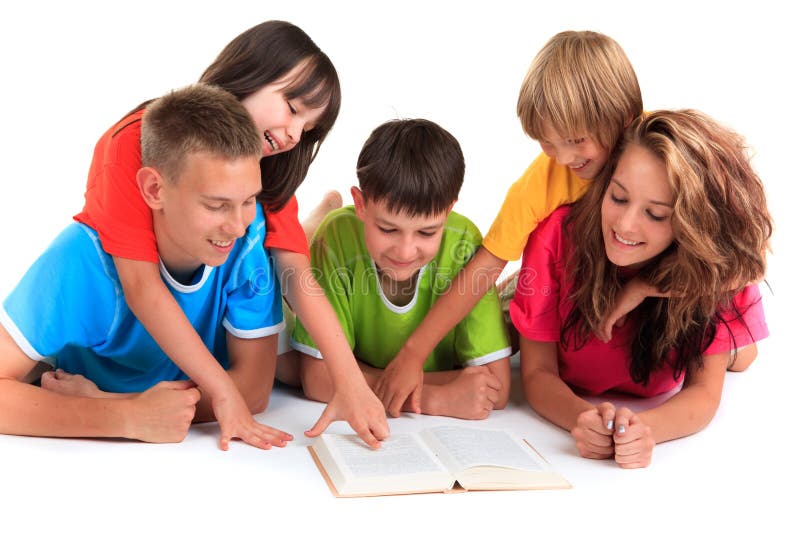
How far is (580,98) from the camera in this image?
238cm

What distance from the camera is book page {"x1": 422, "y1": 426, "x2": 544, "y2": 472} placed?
219 cm

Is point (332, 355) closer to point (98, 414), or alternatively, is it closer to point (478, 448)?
point (478, 448)

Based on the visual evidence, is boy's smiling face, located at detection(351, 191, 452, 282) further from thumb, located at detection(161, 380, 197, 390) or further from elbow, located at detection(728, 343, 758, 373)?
elbow, located at detection(728, 343, 758, 373)

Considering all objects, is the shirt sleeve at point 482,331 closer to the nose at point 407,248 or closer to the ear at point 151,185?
the nose at point 407,248

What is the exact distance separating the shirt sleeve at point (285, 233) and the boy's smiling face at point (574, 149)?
678mm

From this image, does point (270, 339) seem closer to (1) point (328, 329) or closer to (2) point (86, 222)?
(1) point (328, 329)

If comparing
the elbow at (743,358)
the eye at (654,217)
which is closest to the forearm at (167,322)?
the eye at (654,217)

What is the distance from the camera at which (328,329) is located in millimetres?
2467

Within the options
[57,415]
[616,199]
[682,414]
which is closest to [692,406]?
[682,414]

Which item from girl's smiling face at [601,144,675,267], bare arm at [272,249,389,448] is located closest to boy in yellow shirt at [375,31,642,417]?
girl's smiling face at [601,144,675,267]

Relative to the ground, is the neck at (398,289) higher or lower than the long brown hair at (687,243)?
lower

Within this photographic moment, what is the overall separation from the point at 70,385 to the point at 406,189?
970mm

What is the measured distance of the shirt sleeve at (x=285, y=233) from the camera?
2.51m

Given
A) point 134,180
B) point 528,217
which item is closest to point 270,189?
point 134,180
